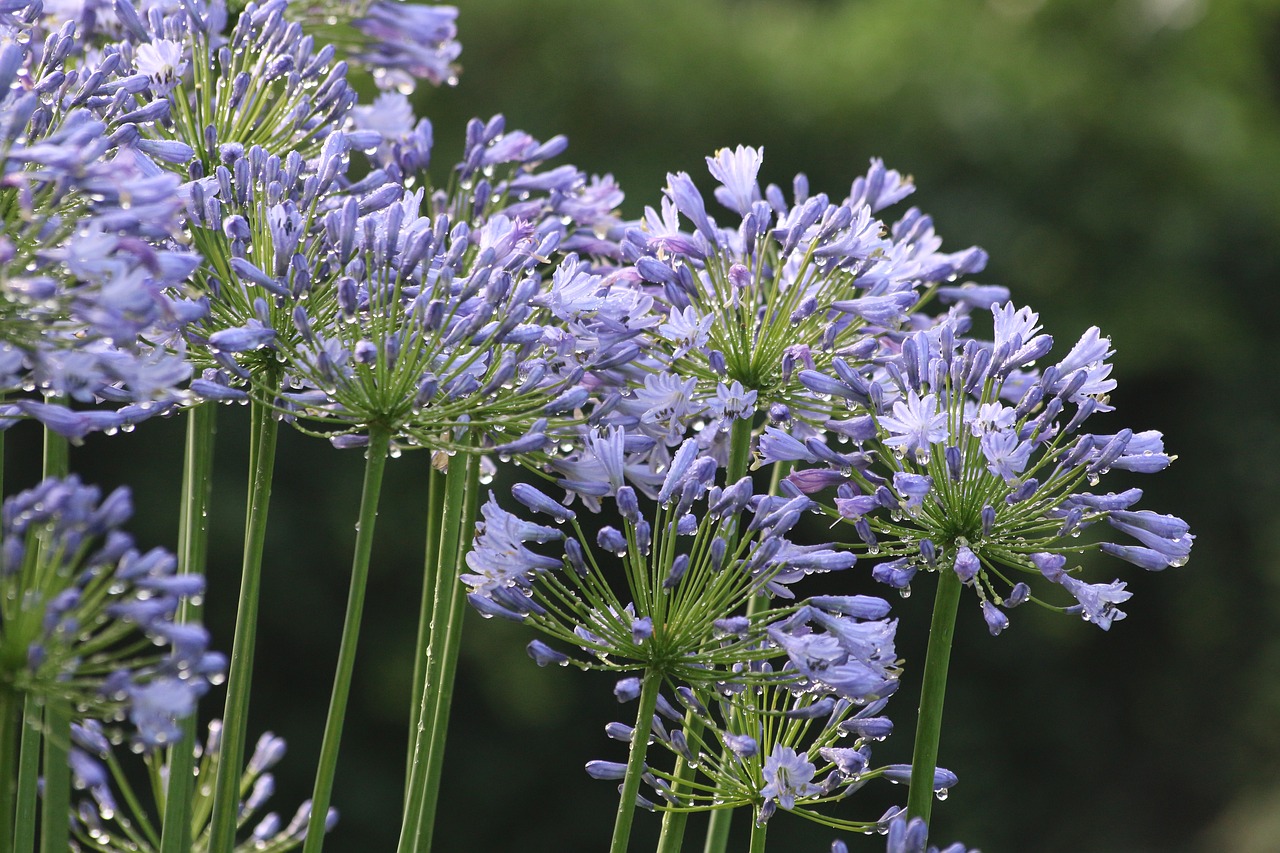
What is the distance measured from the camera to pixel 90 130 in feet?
5.07

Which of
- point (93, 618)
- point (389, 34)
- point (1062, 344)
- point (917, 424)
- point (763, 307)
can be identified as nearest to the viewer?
point (93, 618)

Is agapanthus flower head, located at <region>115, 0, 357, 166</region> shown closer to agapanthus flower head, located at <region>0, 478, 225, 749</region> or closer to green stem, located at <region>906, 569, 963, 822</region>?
agapanthus flower head, located at <region>0, 478, 225, 749</region>

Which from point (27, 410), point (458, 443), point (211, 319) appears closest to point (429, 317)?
point (458, 443)

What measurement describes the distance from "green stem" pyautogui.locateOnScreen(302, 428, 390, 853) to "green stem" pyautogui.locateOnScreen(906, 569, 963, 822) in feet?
2.46

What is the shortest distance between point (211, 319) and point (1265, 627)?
445 inches

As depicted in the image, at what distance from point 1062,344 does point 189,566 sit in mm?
7907

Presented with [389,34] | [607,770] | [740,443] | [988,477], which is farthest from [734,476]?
[389,34]

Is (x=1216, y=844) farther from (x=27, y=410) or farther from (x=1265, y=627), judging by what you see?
(x=27, y=410)

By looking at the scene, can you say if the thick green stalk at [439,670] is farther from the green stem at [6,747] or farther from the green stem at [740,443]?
the green stem at [6,747]

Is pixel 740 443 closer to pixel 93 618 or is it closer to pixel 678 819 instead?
pixel 678 819

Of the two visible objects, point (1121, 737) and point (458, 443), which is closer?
point (458, 443)

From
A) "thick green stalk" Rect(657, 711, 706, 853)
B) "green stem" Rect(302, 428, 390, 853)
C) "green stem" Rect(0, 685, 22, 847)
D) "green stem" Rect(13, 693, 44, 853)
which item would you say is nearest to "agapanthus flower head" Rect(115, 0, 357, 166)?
"green stem" Rect(302, 428, 390, 853)

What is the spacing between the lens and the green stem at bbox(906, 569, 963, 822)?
178cm

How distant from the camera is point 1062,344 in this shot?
902cm
